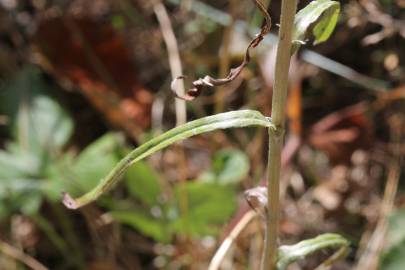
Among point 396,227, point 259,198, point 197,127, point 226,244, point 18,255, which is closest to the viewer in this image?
point 197,127

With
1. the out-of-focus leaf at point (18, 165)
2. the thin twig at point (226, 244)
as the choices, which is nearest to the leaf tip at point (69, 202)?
the thin twig at point (226, 244)

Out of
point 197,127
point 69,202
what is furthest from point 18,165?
point 197,127

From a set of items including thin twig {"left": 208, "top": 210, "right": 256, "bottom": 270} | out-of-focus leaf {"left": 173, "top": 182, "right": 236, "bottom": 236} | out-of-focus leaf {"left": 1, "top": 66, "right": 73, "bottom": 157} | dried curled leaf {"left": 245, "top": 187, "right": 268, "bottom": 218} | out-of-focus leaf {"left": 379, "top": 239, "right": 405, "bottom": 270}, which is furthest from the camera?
out-of-focus leaf {"left": 1, "top": 66, "right": 73, "bottom": 157}

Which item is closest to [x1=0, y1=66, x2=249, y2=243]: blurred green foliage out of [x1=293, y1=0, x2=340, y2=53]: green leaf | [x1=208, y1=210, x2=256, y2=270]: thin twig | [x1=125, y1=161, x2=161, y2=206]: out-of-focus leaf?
[x1=125, y1=161, x2=161, y2=206]: out-of-focus leaf

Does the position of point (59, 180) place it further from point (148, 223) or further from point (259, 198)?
point (259, 198)

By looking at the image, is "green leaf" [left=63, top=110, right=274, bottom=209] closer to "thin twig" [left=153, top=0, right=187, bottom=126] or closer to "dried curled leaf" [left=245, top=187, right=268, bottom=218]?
"dried curled leaf" [left=245, top=187, right=268, bottom=218]

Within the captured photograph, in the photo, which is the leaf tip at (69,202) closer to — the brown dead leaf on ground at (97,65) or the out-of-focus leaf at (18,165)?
the out-of-focus leaf at (18,165)

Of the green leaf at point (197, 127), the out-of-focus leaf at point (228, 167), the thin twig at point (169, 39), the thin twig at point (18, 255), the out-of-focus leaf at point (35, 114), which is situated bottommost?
the green leaf at point (197, 127)
